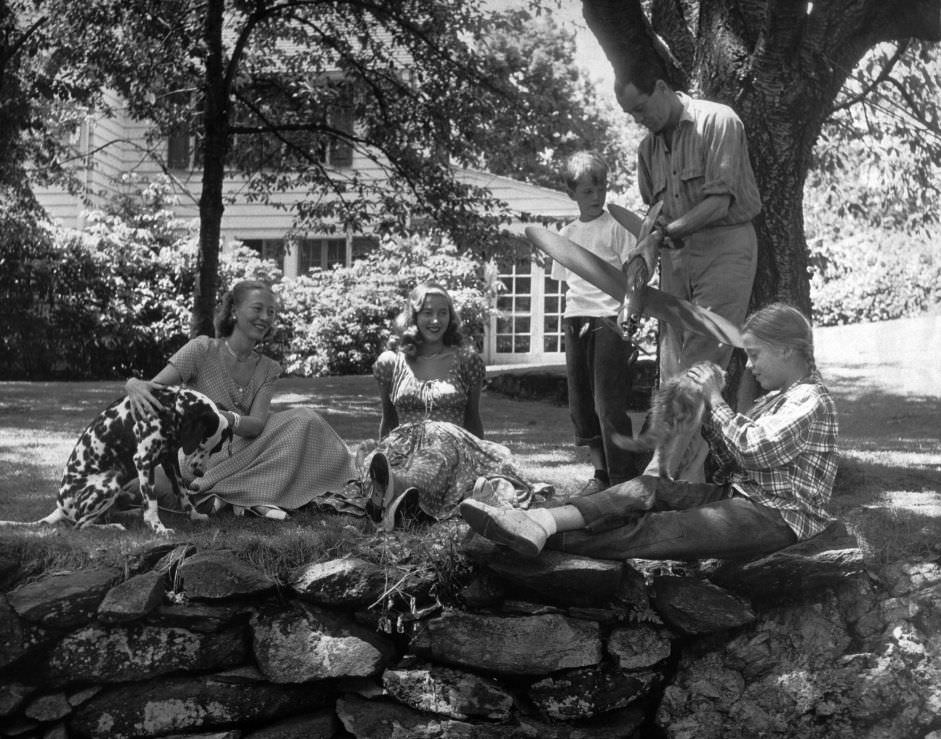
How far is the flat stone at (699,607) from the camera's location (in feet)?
14.1

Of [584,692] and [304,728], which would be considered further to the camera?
[304,728]

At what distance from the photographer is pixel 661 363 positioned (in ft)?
16.3

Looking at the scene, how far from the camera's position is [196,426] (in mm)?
4777

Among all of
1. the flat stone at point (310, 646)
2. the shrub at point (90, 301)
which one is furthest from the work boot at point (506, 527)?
the shrub at point (90, 301)

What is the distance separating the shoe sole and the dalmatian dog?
4.75 feet

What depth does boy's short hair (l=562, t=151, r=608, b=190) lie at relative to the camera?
5.19 metres

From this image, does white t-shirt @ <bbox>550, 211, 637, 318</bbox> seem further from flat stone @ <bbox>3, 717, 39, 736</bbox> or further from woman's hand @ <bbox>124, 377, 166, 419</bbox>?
flat stone @ <bbox>3, 717, 39, 736</bbox>

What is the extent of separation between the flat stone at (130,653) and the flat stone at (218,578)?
20 centimetres

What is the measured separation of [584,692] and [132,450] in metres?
2.26

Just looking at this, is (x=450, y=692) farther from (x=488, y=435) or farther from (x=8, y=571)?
(x=488, y=435)

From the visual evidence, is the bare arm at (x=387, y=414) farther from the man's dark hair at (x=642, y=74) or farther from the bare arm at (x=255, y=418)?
the man's dark hair at (x=642, y=74)

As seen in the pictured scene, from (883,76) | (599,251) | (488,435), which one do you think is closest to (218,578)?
(599,251)

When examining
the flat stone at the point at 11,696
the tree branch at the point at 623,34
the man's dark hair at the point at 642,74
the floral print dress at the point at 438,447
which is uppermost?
the tree branch at the point at 623,34

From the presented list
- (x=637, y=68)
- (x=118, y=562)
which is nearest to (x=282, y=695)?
(x=118, y=562)
